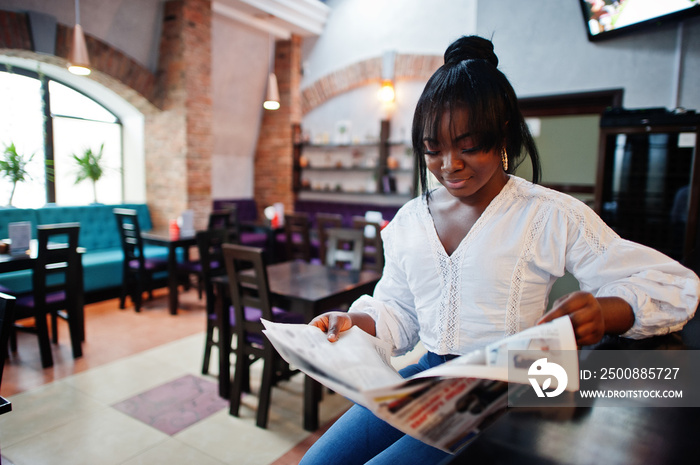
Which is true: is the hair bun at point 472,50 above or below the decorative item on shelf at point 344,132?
below

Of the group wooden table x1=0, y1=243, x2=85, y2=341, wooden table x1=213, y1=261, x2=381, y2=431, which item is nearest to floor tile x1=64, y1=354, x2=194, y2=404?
wooden table x1=213, y1=261, x2=381, y2=431

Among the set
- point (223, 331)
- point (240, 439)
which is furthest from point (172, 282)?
point (240, 439)

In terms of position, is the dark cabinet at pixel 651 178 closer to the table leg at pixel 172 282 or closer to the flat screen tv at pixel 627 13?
the flat screen tv at pixel 627 13

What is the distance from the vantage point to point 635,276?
0.92 metres

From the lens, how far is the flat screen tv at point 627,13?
11.7 ft

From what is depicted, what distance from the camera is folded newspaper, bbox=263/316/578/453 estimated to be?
0.65 metres

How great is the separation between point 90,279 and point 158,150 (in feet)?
7.42

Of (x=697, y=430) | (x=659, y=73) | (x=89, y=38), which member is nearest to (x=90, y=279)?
(x=89, y=38)

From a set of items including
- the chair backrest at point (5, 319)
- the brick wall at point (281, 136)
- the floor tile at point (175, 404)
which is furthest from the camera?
the brick wall at point (281, 136)

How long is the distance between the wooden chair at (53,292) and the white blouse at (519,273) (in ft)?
9.90

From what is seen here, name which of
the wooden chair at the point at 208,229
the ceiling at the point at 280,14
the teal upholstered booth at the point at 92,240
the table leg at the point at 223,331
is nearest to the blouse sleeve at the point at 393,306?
the table leg at the point at 223,331

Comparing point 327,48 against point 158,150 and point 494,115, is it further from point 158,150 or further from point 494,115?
point 494,115

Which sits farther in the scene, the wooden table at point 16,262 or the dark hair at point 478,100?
the wooden table at point 16,262

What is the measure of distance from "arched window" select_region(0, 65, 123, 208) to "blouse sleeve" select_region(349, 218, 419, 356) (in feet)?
16.8
